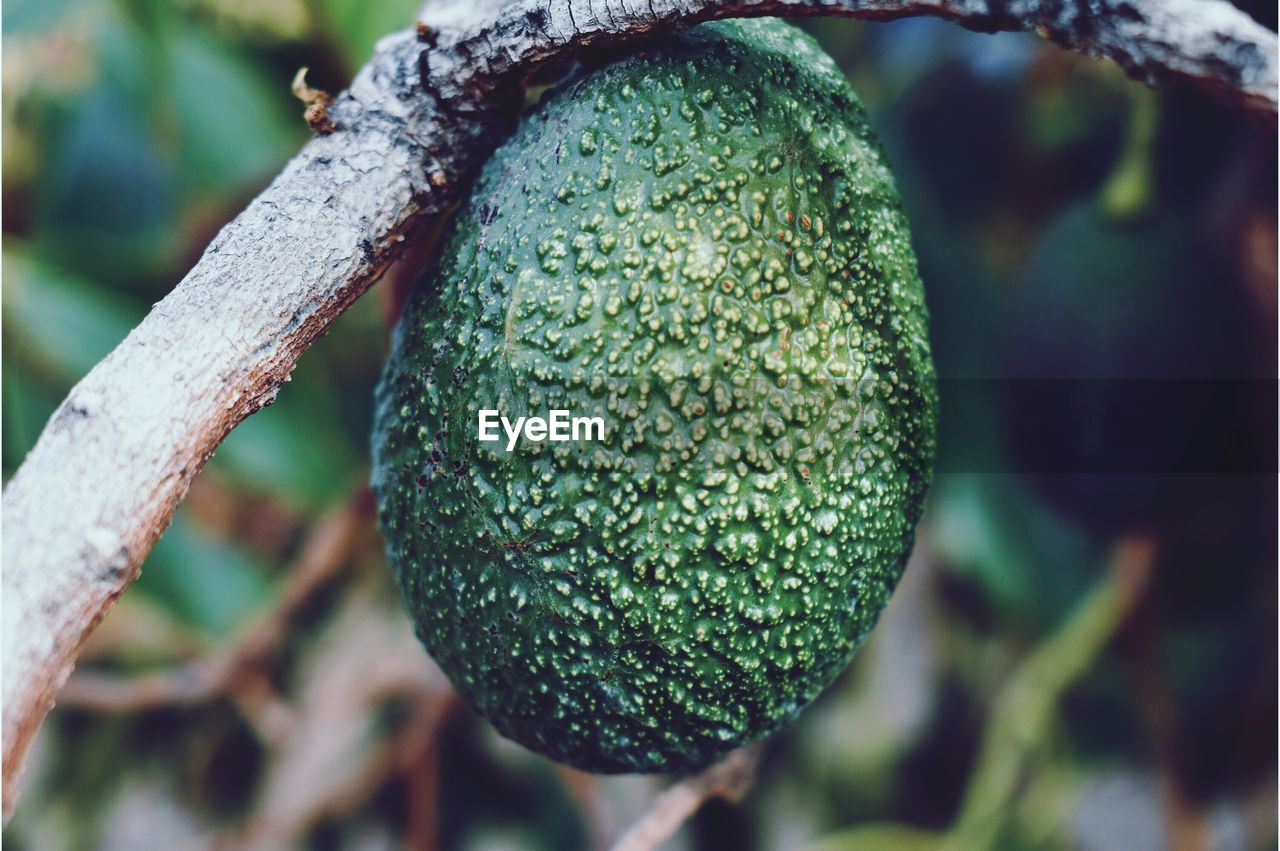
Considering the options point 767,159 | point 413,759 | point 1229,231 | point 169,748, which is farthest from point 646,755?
point 169,748

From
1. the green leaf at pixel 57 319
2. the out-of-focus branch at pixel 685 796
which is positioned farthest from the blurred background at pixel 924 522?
the out-of-focus branch at pixel 685 796

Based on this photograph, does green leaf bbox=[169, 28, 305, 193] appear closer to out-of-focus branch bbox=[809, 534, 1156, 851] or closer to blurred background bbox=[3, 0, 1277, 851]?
blurred background bbox=[3, 0, 1277, 851]

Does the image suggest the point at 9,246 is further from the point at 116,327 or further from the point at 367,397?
the point at 367,397

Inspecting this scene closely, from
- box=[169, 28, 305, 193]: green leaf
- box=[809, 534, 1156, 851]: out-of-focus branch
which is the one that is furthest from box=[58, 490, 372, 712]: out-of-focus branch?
box=[809, 534, 1156, 851]: out-of-focus branch

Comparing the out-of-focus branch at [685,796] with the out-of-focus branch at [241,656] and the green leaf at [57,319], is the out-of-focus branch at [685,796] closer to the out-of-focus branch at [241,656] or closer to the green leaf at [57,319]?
the out-of-focus branch at [241,656]

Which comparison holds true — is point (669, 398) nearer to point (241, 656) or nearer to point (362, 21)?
point (362, 21)

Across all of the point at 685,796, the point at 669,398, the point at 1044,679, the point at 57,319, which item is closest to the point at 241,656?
the point at 57,319
